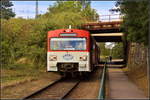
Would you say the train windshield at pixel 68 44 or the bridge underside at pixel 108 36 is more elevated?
the bridge underside at pixel 108 36

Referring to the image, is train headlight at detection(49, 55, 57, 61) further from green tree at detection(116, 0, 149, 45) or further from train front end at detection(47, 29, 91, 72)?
green tree at detection(116, 0, 149, 45)

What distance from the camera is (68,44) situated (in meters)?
19.2

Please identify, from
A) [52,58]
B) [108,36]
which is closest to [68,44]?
[52,58]

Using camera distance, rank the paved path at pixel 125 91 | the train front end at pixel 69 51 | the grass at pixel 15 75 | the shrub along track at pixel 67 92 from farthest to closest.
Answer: the train front end at pixel 69 51
the grass at pixel 15 75
the shrub along track at pixel 67 92
the paved path at pixel 125 91

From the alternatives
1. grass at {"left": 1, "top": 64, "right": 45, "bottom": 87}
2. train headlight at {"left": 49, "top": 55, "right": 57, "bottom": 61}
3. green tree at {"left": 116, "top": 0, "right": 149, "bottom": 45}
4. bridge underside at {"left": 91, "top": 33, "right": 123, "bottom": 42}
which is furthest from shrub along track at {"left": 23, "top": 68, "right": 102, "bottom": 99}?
bridge underside at {"left": 91, "top": 33, "right": 123, "bottom": 42}

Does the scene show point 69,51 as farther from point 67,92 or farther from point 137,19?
point 137,19

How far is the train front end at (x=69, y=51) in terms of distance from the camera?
18.8 meters

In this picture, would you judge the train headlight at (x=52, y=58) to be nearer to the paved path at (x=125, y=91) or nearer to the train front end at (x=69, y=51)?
the train front end at (x=69, y=51)

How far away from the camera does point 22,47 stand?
3017cm

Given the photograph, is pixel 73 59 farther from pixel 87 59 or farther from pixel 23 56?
pixel 23 56

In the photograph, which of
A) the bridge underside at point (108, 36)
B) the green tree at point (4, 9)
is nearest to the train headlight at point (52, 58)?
the green tree at point (4, 9)

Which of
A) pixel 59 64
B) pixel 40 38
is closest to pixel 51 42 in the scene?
pixel 59 64

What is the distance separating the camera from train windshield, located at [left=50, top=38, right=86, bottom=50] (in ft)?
62.5

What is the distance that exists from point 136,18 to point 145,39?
105 cm
